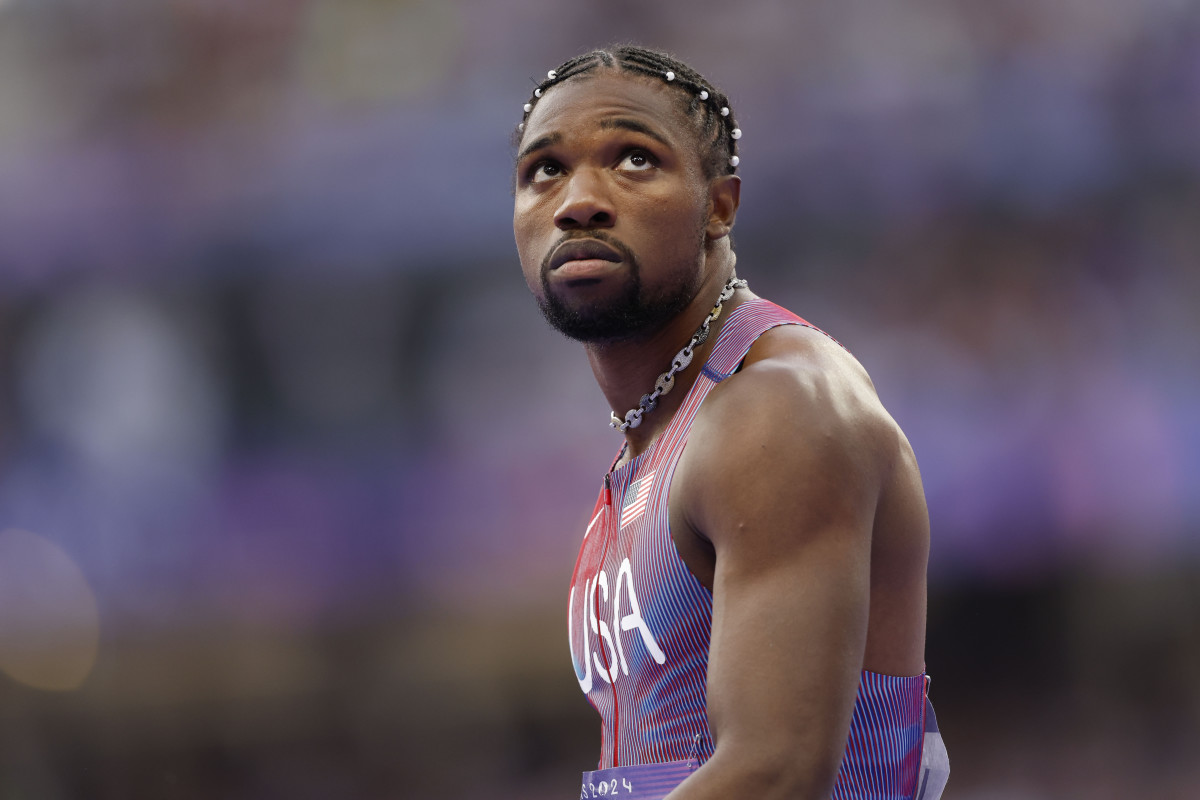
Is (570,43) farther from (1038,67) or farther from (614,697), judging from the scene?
(614,697)

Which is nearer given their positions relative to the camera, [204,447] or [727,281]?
[727,281]

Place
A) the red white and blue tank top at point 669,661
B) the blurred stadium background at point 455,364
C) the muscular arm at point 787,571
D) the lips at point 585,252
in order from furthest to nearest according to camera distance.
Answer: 1. the blurred stadium background at point 455,364
2. the lips at point 585,252
3. the red white and blue tank top at point 669,661
4. the muscular arm at point 787,571

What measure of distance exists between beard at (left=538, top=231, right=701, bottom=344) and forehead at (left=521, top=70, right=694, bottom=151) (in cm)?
23

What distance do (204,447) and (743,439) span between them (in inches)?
192

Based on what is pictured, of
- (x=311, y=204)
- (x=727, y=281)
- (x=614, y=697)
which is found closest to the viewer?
(x=614, y=697)

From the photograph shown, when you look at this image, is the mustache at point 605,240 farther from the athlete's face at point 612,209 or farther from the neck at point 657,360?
the neck at point 657,360

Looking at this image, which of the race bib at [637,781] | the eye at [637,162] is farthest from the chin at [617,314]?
the race bib at [637,781]

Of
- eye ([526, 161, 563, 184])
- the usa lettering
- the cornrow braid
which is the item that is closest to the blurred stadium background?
the usa lettering

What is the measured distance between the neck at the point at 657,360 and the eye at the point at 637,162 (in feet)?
0.75

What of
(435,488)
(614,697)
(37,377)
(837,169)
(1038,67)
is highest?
(1038,67)

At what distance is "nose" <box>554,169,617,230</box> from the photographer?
199cm

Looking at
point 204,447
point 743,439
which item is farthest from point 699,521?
point 204,447

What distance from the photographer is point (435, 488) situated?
→ 584 centimetres

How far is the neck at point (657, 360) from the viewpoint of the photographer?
6.78ft
